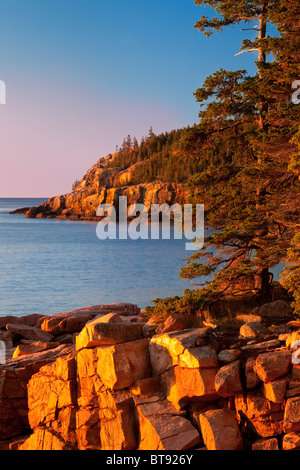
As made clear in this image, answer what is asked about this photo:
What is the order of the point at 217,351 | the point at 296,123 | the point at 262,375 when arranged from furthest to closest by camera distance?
the point at 296,123, the point at 217,351, the point at 262,375

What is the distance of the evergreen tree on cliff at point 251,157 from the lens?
12.9 metres

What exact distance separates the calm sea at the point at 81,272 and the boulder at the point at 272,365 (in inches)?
389

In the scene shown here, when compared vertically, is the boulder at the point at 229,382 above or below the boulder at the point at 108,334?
below

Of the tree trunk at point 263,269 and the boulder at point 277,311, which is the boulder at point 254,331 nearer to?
the boulder at point 277,311

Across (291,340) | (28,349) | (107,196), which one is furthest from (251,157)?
(107,196)

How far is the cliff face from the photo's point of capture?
11091 centimetres

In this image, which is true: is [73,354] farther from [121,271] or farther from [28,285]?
[121,271]

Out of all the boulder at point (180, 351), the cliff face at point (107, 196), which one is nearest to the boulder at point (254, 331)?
the boulder at point (180, 351)

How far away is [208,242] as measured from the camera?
44.6ft

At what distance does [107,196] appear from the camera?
126 metres

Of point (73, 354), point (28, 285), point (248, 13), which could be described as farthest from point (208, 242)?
point (28, 285)

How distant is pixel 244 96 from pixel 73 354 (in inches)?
391

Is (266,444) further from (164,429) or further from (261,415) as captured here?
(164,429)

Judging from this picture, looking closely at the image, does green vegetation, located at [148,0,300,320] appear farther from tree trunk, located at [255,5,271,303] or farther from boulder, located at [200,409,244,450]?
boulder, located at [200,409,244,450]
